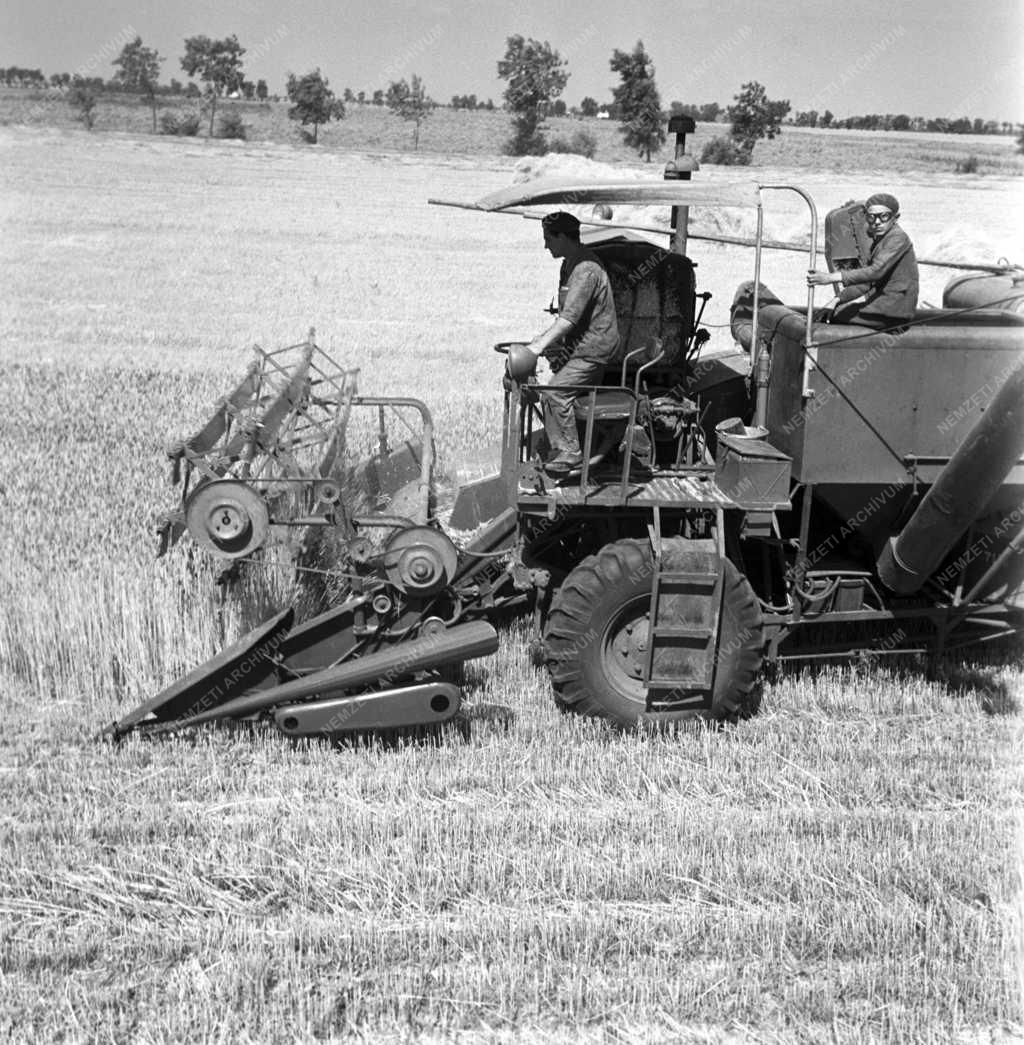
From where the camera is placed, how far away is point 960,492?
6281 millimetres

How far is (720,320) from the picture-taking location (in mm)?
20109

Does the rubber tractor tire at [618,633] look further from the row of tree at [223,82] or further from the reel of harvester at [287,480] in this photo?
the row of tree at [223,82]

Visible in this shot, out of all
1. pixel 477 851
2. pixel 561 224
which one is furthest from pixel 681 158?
pixel 477 851

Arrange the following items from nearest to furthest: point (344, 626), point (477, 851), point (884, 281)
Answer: point (477, 851)
point (344, 626)
point (884, 281)

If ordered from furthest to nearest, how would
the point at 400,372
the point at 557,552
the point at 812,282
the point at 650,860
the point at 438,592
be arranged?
1. the point at 400,372
2. the point at 557,552
3. the point at 438,592
4. the point at 812,282
5. the point at 650,860

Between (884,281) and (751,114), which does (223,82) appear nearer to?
(751,114)

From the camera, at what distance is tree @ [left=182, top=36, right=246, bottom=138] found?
2712 inches

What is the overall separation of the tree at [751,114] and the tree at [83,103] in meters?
33.5

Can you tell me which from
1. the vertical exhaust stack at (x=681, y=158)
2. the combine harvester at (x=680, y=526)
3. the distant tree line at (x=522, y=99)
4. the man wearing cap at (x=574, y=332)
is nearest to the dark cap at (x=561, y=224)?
the man wearing cap at (x=574, y=332)

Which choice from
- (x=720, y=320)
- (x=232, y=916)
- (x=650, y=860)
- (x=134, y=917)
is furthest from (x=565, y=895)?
(x=720, y=320)

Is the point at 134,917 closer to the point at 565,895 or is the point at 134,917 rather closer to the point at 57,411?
the point at 565,895

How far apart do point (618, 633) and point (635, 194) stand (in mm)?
2332

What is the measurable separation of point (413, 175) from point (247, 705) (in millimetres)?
43764

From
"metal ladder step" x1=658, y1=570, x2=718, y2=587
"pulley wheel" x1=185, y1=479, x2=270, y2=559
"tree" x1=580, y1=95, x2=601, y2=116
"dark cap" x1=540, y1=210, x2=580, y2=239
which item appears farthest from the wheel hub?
"tree" x1=580, y1=95, x2=601, y2=116
